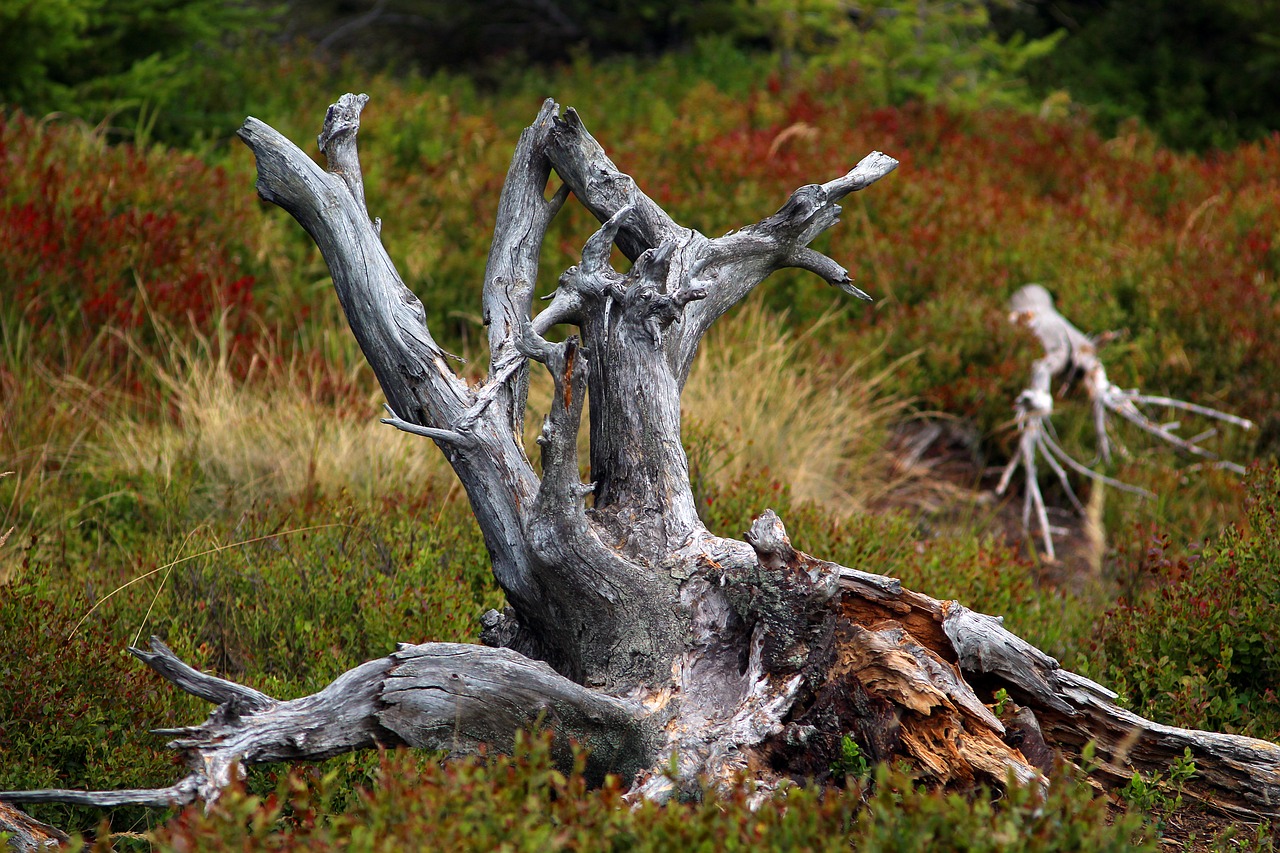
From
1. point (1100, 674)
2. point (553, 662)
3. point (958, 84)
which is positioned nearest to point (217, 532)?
point (553, 662)

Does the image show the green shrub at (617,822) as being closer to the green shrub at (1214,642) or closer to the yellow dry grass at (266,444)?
the green shrub at (1214,642)

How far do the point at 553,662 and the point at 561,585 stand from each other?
31cm

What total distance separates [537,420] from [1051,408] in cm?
316

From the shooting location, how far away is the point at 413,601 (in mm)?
3758

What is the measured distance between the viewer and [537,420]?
5.50 m

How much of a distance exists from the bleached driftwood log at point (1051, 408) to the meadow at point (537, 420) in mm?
140

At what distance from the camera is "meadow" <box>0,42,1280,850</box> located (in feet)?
8.75

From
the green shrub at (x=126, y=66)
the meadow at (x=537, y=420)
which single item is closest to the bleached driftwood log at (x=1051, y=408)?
the meadow at (x=537, y=420)

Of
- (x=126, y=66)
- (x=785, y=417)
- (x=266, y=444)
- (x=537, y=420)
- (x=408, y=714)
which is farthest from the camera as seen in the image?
(x=126, y=66)

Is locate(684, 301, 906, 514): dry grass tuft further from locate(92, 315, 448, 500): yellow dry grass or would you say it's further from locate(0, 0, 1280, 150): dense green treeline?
locate(0, 0, 1280, 150): dense green treeline

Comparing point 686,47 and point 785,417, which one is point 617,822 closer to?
point 785,417

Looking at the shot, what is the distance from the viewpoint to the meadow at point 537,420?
2.67 meters

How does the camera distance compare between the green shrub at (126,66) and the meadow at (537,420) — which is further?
the green shrub at (126,66)

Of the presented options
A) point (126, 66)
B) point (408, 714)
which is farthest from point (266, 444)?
point (126, 66)
